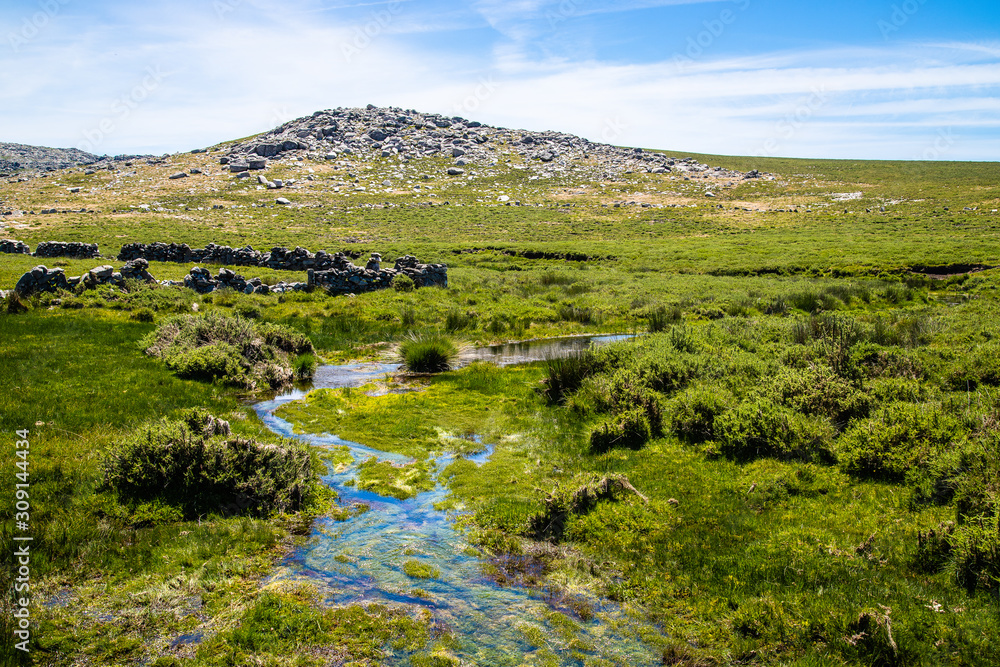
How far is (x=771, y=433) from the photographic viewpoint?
33.8 ft

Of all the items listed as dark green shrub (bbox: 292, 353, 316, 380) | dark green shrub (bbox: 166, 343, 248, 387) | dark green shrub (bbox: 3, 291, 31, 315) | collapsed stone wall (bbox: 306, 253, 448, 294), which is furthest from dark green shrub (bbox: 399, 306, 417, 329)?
dark green shrub (bbox: 3, 291, 31, 315)

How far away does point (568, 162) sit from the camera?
480 feet

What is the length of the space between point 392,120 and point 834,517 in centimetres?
17593

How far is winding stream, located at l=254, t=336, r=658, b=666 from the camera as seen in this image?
230 inches

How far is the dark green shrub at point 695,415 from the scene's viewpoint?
11.2 metres

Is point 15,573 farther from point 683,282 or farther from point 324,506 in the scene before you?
point 683,282

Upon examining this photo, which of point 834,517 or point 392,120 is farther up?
point 392,120

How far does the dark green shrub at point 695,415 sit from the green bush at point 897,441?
2.27 m

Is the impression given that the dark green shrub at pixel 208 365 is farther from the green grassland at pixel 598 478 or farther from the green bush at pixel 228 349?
the green grassland at pixel 598 478

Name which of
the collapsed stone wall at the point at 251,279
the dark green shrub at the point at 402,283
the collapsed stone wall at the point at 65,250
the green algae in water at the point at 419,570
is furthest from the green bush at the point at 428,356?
the collapsed stone wall at the point at 65,250

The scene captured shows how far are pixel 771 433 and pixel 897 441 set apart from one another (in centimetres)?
190

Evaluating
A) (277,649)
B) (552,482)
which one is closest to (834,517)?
(552,482)

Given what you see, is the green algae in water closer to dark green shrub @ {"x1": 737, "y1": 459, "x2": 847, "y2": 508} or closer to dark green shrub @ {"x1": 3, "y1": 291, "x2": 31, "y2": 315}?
dark green shrub @ {"x1": 737, "y1": 459, "x2": 847, "y2": 508}

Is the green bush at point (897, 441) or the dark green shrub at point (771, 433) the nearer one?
the green bush at point (897, 441)
